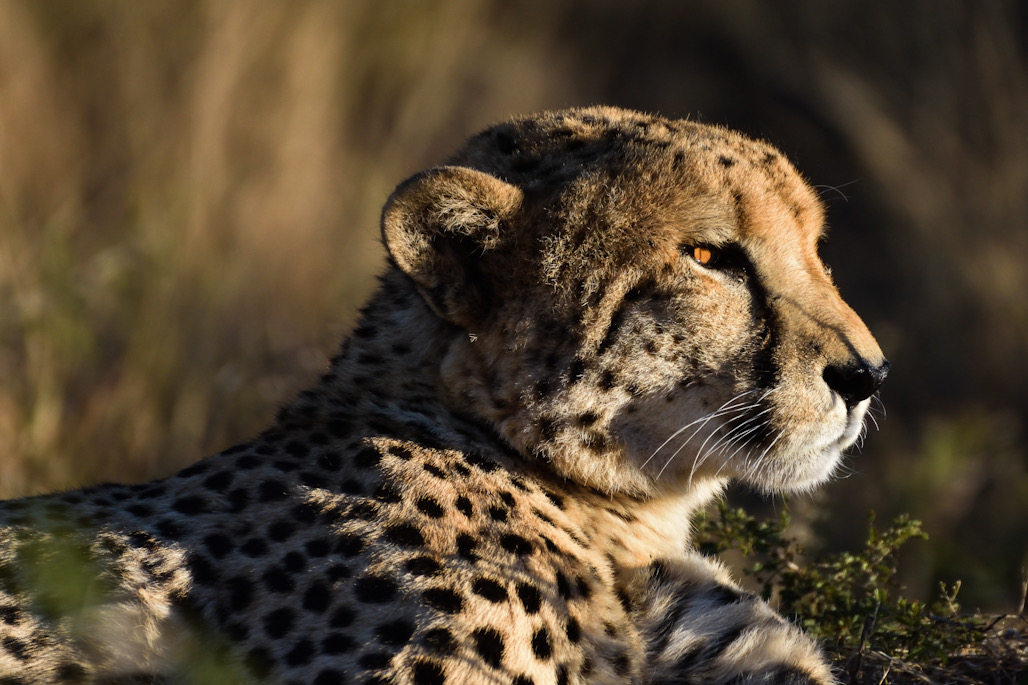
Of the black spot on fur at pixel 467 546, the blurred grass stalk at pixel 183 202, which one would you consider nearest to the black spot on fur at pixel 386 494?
the black spot on fur at pixel 467 546

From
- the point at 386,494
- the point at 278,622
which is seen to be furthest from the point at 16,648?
the point at 386,494

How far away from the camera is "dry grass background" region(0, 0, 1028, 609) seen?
13.0ft

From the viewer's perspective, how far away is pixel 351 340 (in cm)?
255

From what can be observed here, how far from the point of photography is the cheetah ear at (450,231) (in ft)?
7.45

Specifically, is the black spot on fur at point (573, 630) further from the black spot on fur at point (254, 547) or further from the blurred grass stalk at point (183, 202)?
A: the blurred grass stalk at point (183, 202)

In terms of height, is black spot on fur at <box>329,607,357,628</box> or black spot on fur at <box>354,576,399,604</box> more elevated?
black spot on fur at <box>354,576,399,604</box>

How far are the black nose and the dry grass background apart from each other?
3.10 ft

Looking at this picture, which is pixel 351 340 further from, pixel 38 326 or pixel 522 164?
pixel 38 326

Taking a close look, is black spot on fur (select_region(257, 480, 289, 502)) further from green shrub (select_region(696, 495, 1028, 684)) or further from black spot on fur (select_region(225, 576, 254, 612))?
green shrub (select_region(696, 495, 1028, 684))

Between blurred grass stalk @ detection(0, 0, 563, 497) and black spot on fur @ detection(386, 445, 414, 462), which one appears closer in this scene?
black spot on fur @ detection(386, 445, 414, 462)

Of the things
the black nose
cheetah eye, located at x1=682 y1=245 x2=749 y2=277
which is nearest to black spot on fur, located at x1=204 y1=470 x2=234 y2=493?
cheetah eye, located at x1=682 y1=245 x2=749 y2=277

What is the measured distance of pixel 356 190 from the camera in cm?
625

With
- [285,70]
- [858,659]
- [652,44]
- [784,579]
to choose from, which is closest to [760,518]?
[784,579]

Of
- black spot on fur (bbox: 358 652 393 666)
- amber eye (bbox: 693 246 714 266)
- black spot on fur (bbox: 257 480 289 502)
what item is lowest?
black spot on fur (bbox: 358 652 393 666)
